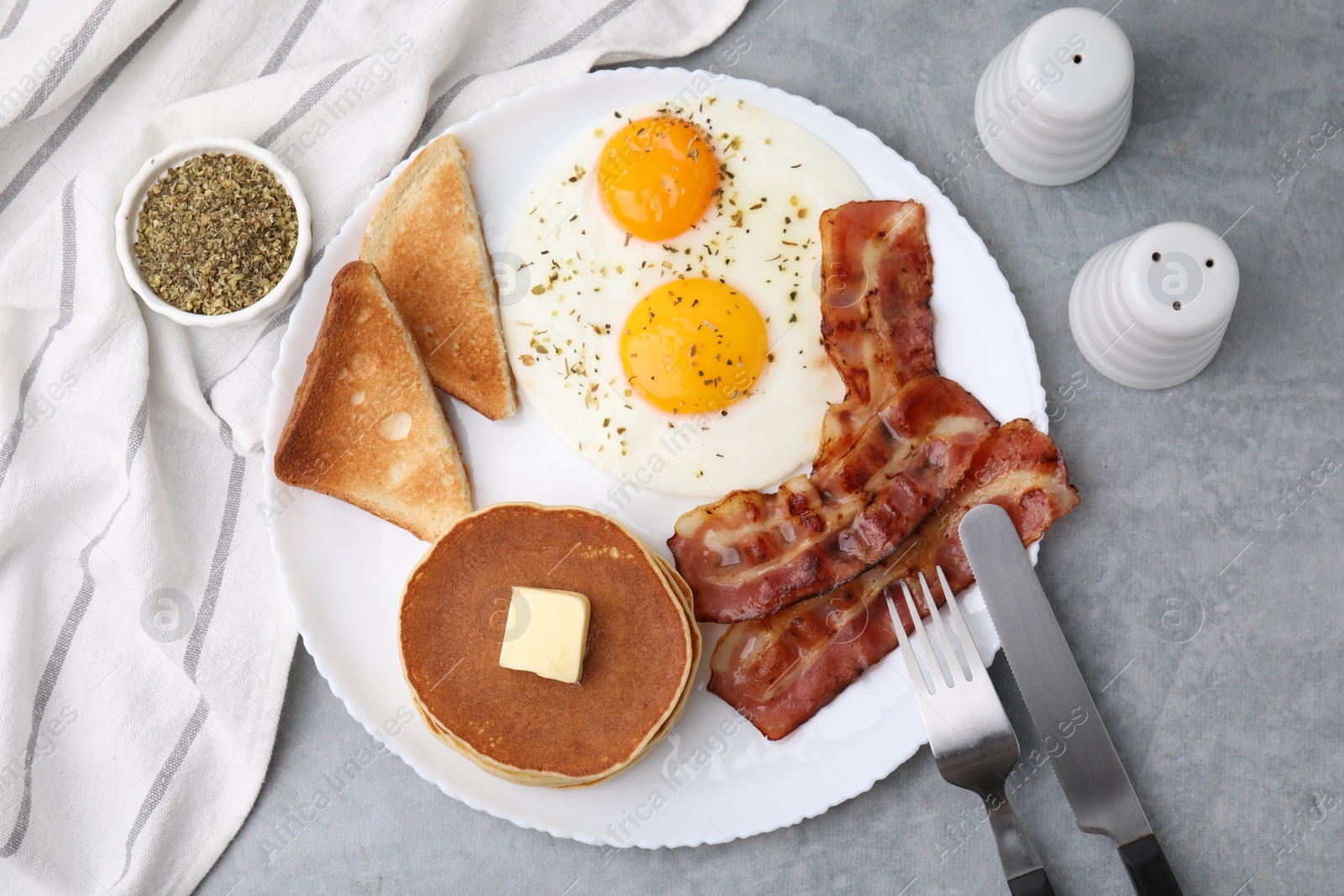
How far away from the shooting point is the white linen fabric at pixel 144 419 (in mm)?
2748

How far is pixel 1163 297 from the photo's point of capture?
247 centimetres

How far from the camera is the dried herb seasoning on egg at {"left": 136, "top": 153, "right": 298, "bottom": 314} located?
2.71m

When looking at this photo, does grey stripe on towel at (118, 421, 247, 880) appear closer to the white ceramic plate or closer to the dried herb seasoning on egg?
the white ceramic plate

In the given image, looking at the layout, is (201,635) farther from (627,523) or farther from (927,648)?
(927,648)

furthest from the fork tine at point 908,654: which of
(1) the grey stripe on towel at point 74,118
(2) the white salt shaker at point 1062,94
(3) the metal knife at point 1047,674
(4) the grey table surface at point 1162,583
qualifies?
(1) the grey stripe on towel at point 74,118

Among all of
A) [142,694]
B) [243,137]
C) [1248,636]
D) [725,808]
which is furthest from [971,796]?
[243,137]

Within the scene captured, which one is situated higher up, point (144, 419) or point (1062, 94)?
point (1062, 94)

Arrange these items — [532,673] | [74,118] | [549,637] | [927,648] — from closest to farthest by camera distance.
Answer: [549,637] < [532,673] < [927,648] < [74,118]

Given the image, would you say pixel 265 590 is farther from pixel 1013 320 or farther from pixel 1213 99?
pixel 1213 99

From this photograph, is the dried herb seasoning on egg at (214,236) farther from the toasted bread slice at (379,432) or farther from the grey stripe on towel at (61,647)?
the grey stripe on towel at (61,647)

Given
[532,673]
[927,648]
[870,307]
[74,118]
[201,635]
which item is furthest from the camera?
[74,118]

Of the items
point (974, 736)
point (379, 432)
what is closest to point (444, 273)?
point (379, 432)

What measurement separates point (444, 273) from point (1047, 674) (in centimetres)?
211

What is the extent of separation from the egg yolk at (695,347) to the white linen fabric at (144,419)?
0.85m
